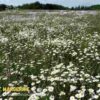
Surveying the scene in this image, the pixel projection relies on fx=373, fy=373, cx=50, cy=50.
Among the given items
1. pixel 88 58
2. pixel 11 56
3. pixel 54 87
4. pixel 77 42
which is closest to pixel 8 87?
pixel 54 87

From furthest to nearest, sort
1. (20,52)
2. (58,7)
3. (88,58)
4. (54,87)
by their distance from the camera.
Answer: (58,7), (20,52), (88,58), (54,87)

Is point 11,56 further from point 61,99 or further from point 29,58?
point 61,99

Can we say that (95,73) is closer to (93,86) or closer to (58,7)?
(93,86)

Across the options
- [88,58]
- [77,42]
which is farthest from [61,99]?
[77,42]

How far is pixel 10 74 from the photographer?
25.5 feet

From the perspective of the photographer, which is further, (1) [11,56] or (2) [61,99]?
(1) [11,56]

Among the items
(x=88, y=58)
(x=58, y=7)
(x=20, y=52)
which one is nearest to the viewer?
(x=88, y=58)

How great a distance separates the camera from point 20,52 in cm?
1089

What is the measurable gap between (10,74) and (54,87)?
1388 millimetres

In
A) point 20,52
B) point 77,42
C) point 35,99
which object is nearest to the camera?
point 35,99

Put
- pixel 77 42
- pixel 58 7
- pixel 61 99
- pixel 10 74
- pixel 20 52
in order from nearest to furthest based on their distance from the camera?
pixel 61 99
pixel 10 74
pixel 20 52
pixel 77 42
pixel 58 7

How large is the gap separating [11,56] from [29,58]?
68 cm

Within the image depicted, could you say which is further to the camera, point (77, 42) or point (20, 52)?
point (77, 42)

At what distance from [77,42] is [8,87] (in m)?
5.15
